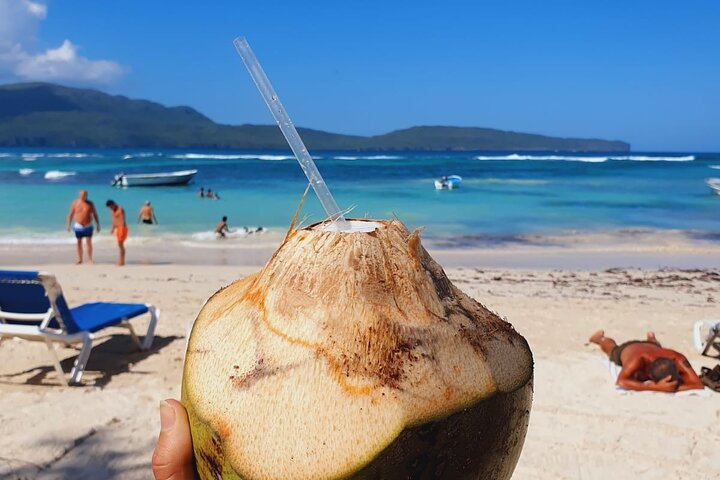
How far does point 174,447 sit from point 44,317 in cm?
458

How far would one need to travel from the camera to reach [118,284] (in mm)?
9438

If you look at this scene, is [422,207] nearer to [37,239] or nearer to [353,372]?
[37,239]

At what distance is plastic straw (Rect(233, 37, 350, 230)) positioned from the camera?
4.40 ft

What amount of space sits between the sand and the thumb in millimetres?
2691

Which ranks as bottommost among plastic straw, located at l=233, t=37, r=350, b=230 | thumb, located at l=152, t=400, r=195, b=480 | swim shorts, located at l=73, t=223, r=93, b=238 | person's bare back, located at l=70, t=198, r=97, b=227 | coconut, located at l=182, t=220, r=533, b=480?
swim shorts, located at l=73, t=223, r=93, b=238

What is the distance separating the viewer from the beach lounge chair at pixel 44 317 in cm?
511

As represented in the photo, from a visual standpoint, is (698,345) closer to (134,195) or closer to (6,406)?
(6,406)

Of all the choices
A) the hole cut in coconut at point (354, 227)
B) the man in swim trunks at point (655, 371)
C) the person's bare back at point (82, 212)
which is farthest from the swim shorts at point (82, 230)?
the hole cut in coconut at point (354, 227)

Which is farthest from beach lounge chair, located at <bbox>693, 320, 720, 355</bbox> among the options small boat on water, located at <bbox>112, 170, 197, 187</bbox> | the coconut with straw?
small boat on water, located at <bbox>112, 170, 197, 187</bbox>

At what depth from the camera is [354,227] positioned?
1.33 meters

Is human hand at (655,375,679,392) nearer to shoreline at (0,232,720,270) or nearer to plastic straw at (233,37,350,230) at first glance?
plastic straw at (233,37,350,230)

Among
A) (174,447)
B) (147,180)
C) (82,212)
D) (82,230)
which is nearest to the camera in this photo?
(174,447)

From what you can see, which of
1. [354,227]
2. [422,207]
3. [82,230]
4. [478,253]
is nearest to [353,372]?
[354,227]

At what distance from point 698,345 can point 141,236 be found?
1380 cm
